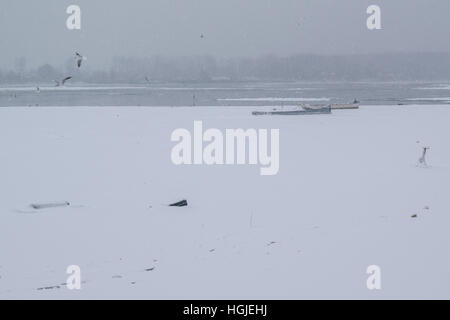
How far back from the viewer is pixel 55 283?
264 inches

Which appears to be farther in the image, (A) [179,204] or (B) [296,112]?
(B) [296,112]

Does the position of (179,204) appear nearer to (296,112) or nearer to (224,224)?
(224,224)

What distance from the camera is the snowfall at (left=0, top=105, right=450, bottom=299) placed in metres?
6.71

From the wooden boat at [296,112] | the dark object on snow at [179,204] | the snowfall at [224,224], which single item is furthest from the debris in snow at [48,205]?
the wooden boat at [296,112]

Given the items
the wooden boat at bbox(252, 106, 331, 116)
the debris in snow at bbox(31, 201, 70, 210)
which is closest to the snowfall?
the debris in snow at bbox(31, 201, 70, 210)

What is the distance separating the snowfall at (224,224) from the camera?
6.71 meters

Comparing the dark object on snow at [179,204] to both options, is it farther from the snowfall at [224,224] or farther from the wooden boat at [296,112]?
the wooden boat at [296,112]

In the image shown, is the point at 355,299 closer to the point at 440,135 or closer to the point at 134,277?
the point at 134,277

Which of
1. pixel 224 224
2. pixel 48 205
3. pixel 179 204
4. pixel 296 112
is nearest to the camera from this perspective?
pixel 224 224

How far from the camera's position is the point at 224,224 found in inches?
366

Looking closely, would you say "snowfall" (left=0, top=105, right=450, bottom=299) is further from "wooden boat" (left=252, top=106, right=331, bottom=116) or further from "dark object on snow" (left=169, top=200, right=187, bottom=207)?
"wooden boat" (left=252, top=106, right=331, bottom=116)

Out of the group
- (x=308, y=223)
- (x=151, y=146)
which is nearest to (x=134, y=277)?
(x=308, y=223)

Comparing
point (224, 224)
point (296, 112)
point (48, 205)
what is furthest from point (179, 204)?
point (296, 112)

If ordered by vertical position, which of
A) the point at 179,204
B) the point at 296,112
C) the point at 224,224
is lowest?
the point at 224,224
